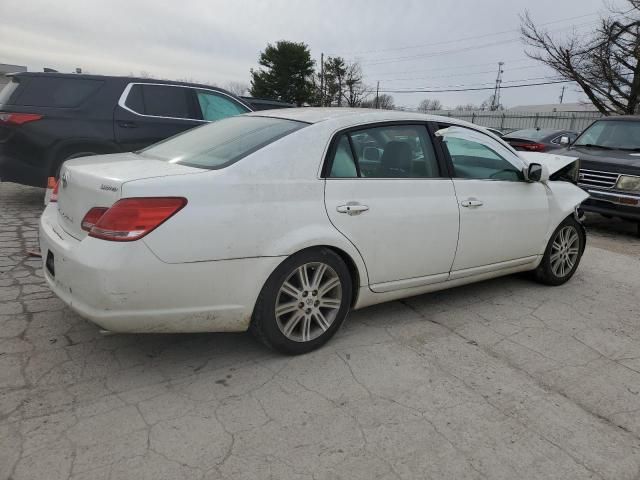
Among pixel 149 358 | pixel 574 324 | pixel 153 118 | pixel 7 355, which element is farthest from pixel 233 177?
pixel 153 118

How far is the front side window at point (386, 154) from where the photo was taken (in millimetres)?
3221

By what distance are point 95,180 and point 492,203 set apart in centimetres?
281

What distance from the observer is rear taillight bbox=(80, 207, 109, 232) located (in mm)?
2617

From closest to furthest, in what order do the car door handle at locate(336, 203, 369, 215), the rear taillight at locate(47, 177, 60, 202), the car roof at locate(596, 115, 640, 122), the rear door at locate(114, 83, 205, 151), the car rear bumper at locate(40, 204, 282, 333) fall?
1. the car rear bumper at locate(40, 204, 282, 333)
2. the car door handle at locate(336, 203, 369, 215)
3. the rear taillight at locate(47, 177, 60, 202)
4. the rear door at locate(114, 83, 205, 151)
5. the car roof at locate(596, 115, 640, 122)

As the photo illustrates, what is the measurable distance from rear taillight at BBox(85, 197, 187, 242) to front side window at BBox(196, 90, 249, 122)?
4.98 metres

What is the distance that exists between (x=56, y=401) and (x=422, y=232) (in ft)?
7.83

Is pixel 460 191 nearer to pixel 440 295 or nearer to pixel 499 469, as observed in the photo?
pixel 440 295

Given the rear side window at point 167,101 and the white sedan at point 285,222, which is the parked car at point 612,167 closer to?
the white sedan at point 285,222

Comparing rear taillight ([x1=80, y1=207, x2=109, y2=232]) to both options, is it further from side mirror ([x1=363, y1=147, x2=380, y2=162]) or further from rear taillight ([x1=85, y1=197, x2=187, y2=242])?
side mirror ([x1=363, y1=147, x2=380, y2=162])

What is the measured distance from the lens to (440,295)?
14.1 feet

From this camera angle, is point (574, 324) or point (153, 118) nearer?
point (574, 324)

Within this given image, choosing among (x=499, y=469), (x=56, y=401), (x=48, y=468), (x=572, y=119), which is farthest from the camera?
(x=572, y=119)

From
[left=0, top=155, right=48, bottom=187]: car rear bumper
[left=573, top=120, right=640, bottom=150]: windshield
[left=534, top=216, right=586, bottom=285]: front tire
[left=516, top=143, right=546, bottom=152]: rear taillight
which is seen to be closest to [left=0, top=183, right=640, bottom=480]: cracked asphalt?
[left=534, top=216, right=586, bottom=285]: front tire

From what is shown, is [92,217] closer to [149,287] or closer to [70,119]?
[149,287]
